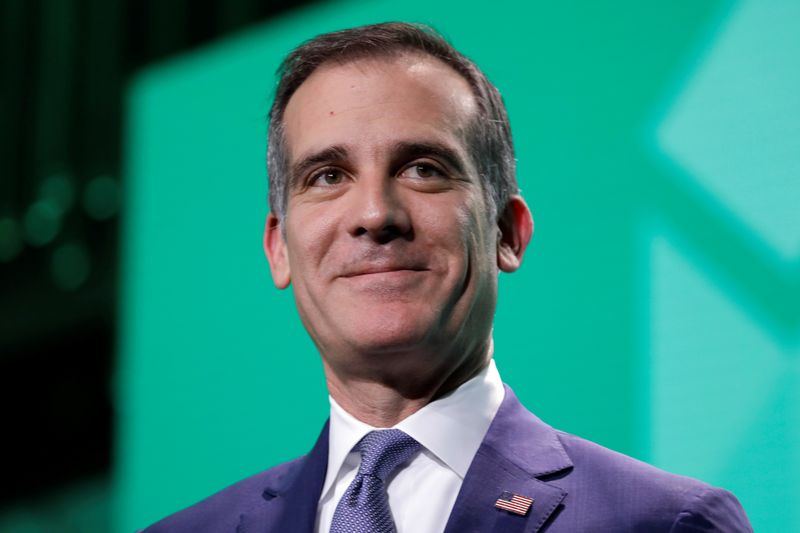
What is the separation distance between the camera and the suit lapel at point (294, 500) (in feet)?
4.95

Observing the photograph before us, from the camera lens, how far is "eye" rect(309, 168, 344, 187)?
5.01 ft

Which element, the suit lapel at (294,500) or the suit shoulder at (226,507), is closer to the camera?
the suit lapel at (294,500)

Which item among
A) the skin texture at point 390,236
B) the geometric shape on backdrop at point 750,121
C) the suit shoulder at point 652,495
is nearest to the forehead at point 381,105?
the skin texture at point 390,236

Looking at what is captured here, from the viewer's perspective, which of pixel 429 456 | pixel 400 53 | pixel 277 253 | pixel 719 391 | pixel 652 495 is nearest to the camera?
pixel 652 495

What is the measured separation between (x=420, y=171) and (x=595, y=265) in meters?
0.75

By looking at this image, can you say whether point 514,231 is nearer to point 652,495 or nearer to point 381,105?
point 381,105

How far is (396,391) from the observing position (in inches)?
59.7

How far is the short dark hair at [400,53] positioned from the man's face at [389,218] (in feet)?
0.08

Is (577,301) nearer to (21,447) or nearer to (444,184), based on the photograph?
(444,184)

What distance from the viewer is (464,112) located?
1.59 metres

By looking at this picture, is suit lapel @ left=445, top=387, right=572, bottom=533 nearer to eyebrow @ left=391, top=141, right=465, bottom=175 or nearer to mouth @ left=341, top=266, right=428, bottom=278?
mouth @ left=341, top=266, right=428, bottom=278

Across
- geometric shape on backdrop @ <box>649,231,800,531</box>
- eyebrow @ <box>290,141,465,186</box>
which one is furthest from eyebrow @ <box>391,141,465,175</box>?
geometric shape on backdrop @ <box>649,231,800,531</box>

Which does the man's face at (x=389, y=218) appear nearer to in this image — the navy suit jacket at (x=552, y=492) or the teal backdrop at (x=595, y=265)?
the navy suit jacket at (x=552, y=492)

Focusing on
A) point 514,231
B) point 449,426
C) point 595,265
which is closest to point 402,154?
point 514,231
